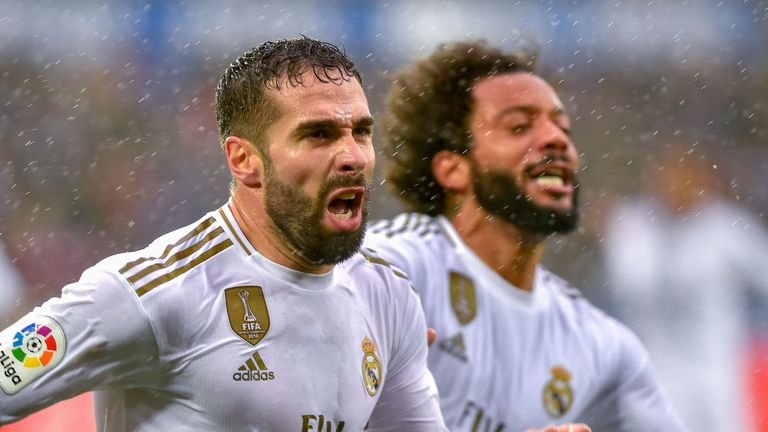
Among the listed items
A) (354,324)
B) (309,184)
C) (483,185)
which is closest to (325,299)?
(354,324)

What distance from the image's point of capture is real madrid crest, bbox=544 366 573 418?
13.8 ft

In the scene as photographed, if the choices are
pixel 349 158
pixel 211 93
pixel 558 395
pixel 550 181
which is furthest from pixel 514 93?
pixel 211 93

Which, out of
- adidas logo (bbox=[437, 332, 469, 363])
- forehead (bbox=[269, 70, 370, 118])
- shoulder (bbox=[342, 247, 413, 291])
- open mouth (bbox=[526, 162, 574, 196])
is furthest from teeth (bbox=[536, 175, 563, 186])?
forehead (bbox=[269, 70, 370, 118])

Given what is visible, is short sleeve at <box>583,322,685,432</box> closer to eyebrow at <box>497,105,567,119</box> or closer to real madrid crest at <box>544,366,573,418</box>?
real madrid crest at <box>544,366,573,418</box>

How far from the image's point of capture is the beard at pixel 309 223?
271cm

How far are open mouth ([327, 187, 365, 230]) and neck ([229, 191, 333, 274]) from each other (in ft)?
0.46

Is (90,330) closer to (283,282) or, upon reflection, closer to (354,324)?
(283,282)

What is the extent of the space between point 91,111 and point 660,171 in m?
4.87

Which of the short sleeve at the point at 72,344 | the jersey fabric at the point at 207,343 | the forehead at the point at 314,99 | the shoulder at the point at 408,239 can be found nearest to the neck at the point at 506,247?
the shoulder at the point at 408,239

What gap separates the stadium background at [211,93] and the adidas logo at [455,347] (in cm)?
404

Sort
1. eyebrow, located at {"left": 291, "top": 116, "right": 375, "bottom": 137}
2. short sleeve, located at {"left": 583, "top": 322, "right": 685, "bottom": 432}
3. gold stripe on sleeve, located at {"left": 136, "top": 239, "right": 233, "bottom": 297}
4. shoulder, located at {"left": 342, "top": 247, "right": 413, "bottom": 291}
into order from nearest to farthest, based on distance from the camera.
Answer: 1. gold stripe on sleeve, located at {"left": 136, "top": 239, "right": 233, "bottom": 297}
2. eyebrow, located at {"left": 291, "top": 116, "right": 375, "bottom": 137}
3. shoulder, located at {"left": 342, "top": 247, "right": 413, "bottom": 291}
4. short sleeve, located at {"left": 583, "top": 322, "right": 685, "bottom": 432}

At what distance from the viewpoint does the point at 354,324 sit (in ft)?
9.41

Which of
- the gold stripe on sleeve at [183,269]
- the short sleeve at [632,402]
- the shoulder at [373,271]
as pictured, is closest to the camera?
the gold stripe on sleeve at [183,269]

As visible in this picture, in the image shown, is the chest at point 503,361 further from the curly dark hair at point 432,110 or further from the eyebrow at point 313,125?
the eyebrow at point 313,125
